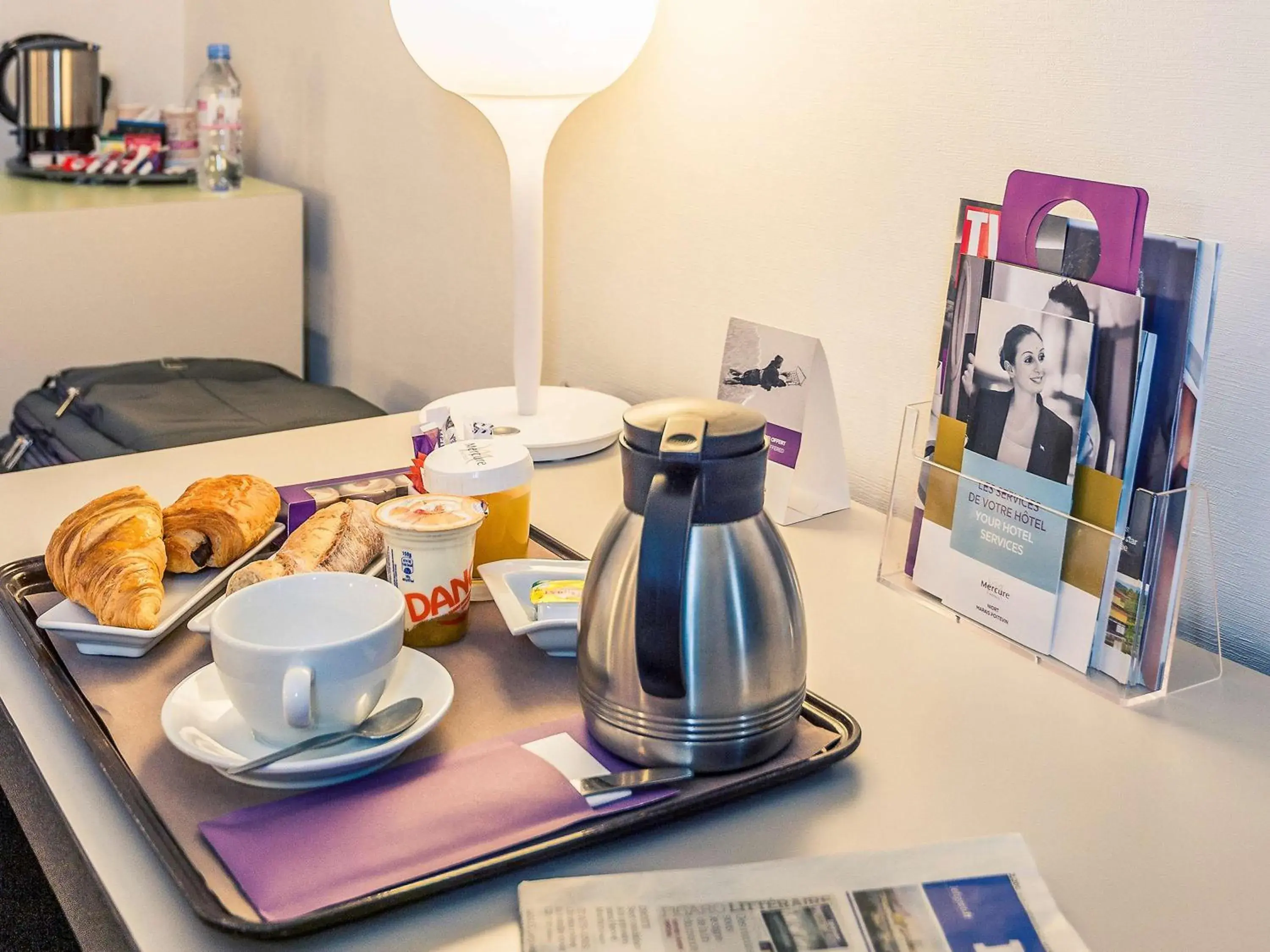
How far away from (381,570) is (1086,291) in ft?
1.80

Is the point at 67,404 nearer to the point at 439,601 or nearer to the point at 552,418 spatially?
the point at 552,418

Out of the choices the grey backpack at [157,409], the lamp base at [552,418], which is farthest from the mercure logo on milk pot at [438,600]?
the grey backpack at [157,409]

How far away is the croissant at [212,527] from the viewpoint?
36.5 inches

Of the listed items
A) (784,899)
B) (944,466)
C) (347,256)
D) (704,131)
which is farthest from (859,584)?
(347,256)

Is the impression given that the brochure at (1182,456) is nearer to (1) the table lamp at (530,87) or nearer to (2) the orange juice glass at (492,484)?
(2) the orange juice glass at (492,484)

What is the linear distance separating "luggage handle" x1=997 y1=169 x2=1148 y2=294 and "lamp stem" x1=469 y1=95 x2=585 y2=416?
55cm

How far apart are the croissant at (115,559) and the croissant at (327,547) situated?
0.20ft

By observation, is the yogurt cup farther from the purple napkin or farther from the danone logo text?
the purple napkin

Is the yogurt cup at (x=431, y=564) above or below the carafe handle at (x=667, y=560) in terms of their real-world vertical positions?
below

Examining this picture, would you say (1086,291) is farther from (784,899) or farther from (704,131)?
(704,131)

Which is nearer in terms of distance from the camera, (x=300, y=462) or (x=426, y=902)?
(x=426, y=902)

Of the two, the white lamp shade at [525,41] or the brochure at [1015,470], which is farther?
the white lamp shade at [525,41]

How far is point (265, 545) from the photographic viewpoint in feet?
3.21

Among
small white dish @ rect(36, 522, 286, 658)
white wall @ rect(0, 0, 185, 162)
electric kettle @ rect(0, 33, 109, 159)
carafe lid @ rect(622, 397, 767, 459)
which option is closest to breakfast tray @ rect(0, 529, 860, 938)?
small white dish @ rect(36, 522, 286, 658)
